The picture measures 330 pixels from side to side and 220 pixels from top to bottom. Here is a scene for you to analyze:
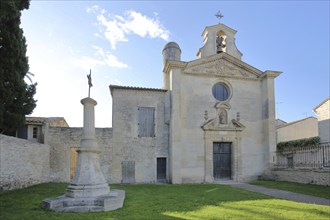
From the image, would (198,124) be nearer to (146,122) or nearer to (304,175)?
(146,122)

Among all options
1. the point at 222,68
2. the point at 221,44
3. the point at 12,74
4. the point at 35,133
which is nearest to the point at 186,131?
the point at 222,68

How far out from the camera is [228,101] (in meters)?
18.1

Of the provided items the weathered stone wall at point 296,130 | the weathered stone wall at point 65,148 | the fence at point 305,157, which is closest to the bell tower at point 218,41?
the fence at point 305,157

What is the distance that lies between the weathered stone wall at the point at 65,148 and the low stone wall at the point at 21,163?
0.41 metres

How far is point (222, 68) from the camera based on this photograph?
18.3 meters

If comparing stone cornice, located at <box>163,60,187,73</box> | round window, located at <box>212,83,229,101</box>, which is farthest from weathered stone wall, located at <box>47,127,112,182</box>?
round window, located at <box>212,83,229,101</box>

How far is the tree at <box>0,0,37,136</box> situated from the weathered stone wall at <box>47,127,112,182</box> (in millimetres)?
3040

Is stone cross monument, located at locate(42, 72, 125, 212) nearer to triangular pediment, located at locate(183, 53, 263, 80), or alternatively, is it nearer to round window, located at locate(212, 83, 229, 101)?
triangular pediment, located at locate(183, 53, 263, 80)

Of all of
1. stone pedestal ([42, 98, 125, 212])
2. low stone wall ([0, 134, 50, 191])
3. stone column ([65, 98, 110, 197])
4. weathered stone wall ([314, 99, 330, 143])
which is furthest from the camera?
weathered stone wall ([314, 99, 330, 143])

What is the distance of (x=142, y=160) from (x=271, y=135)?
8431 millimetres

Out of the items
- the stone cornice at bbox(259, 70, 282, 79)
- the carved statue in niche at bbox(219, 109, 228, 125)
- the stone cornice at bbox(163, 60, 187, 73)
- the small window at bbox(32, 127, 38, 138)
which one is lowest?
the small window at bbox(32, 127, 38, 138)

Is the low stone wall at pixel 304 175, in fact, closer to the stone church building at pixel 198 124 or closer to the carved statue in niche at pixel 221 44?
the stone church building at pixel 198 124

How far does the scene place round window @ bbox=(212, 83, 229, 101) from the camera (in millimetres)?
18172

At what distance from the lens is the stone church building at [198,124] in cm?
1664
